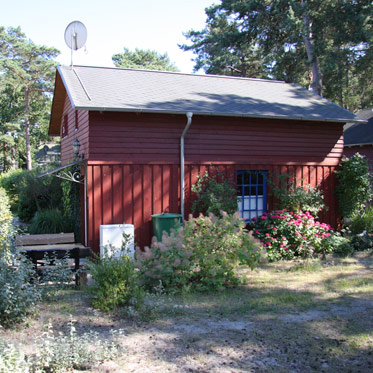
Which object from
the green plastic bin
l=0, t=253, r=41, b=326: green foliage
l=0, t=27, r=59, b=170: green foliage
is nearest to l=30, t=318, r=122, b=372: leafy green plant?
l=0, t=253, r=41, b=326: green foliage

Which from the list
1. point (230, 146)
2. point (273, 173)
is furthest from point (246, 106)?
point (273, 173)

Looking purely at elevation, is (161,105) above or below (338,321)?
above

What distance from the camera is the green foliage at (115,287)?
5.47 m

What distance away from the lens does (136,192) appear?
9406mm

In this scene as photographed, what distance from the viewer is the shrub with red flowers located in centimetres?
915

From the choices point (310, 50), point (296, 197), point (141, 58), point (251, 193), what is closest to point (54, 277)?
point (251, 193)

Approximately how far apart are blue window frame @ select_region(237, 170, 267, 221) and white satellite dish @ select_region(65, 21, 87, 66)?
5.82 m

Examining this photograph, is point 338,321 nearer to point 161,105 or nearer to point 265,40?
point 161,105

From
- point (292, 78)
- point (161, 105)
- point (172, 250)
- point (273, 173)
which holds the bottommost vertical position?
point (172, 250)

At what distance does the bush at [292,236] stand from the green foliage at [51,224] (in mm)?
5308

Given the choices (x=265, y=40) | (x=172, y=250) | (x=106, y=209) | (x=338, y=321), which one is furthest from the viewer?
(x=265, y=40)

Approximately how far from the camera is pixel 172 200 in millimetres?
9781

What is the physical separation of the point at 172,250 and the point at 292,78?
2105 cm

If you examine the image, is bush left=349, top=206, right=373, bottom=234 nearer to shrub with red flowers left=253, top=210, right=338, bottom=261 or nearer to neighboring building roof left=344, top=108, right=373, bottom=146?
shrub with red flowers left=253, top=210, right=338, bottom=261
